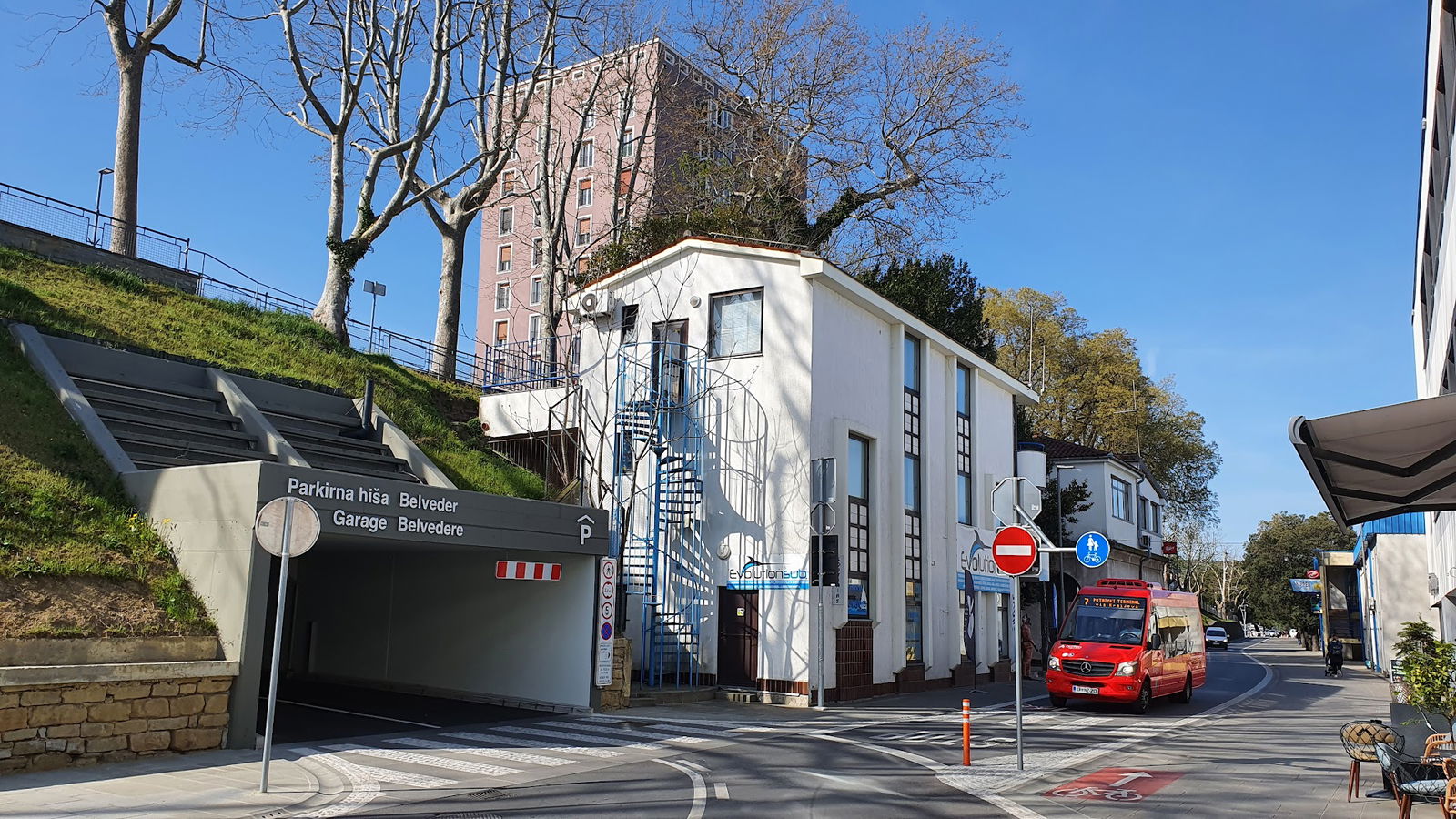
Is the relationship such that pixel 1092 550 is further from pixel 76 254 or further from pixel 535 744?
pixel 76 254

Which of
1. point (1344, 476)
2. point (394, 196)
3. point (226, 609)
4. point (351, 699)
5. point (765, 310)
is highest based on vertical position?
point (394, 196)

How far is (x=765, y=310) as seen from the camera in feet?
75.2

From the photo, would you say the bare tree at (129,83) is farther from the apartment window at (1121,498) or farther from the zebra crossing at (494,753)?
the apartment window at (1121,498)

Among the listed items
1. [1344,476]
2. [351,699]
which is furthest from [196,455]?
[1344,476]

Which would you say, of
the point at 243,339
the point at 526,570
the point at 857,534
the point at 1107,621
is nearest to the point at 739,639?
the point at 857,534

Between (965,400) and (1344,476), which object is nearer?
(1344,476)

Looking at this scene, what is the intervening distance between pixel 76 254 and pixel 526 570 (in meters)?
16.0

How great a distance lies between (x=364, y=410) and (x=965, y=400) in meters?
15.9

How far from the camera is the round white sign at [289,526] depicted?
10.0 m

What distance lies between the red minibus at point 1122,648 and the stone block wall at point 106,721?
50.6 ft

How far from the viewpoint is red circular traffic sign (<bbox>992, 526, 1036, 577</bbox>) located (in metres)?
12.6

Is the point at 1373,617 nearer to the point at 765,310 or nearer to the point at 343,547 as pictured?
the point at 765,310

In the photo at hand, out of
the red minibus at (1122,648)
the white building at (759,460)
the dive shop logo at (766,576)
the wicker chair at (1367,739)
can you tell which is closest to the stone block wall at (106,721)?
the white building at (759,460)

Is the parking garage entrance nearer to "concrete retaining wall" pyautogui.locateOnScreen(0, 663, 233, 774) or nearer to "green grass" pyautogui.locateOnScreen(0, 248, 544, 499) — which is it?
"concrete retaining wall" pyautogui.locateOnScreen(0, 663, 233, 774)
